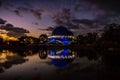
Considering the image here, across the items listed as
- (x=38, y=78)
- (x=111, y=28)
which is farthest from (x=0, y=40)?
(x=38, y=78)

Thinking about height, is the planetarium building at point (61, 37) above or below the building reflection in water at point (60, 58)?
above

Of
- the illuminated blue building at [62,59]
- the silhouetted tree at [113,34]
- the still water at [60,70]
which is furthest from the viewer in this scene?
the silhouetted tree at [113,34]

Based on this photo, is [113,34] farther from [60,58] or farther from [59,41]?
[59,41]

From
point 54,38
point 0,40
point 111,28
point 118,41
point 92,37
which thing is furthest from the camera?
point 54,38

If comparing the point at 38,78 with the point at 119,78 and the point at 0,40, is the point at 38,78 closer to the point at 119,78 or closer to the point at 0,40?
the point at 119,78

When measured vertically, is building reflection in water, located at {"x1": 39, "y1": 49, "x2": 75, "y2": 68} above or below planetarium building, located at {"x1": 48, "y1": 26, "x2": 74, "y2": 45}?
below

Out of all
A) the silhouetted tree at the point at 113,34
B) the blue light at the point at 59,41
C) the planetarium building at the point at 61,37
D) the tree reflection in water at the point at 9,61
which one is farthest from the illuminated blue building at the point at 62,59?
the planetarium building at the point at 61,37

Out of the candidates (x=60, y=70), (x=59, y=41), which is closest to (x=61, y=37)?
(x=59, y=41)

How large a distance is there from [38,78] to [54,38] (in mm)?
175499

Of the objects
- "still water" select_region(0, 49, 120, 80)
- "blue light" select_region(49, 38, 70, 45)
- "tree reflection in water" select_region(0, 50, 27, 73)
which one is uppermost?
"blue light" select_region(49, 38, 70, 45)

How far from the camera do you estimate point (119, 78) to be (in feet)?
62.7

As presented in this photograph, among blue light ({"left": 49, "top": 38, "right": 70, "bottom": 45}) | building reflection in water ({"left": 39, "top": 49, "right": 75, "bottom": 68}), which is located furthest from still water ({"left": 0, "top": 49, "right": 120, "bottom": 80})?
blue light ({"left": 49, "top": 38, "right": 70, "bottom": 45})

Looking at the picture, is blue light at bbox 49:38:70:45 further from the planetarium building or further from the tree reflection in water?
the tree reflection in water

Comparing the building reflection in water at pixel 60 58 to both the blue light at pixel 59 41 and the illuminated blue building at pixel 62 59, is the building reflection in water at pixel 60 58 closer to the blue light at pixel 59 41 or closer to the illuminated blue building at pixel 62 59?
the illuminated blue building at pixel 62 59
